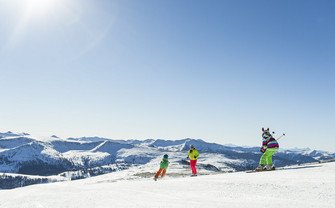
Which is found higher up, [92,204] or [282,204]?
[282,204]

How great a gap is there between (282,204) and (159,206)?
114 inches

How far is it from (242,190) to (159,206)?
299 centimetres

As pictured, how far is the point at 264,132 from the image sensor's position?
16.0 metres

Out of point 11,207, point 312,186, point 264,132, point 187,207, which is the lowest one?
point 11,207

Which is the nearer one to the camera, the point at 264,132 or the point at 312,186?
the point at 312,186

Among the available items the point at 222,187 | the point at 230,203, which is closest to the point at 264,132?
the point at 222,187

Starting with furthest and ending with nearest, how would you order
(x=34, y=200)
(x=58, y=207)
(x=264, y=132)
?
(x=264, y=132), (x=34, y=200), (x=58, y=207)

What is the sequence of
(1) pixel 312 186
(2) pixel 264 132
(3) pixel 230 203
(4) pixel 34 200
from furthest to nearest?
(2) pixel 264 132, (4) pixel 34 200, (1) pixel 312 186, (3) pixel 230 203

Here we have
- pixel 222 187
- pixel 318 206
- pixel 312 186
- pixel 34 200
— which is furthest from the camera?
pixel 222 187

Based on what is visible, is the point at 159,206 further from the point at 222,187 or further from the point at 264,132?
the point at 264,132

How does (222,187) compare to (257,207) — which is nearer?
(257,207)

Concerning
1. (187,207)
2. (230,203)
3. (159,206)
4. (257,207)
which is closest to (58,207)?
(159,206)

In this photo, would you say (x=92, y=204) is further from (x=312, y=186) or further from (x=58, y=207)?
(x=312, y=186)

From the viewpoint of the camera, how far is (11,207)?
700 cm
